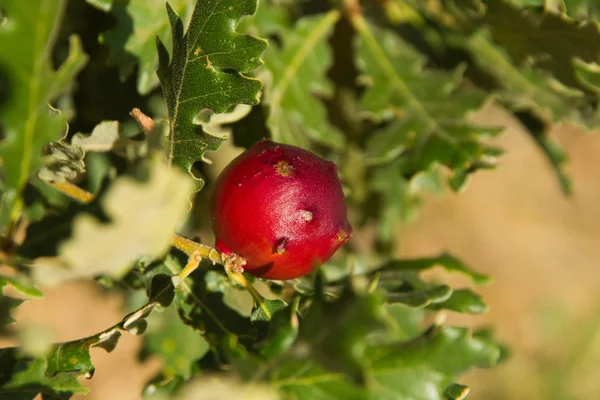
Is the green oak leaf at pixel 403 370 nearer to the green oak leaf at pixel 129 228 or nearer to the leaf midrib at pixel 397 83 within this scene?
the green oak leaf at pixel 129 228

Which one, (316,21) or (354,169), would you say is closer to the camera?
(316,21)

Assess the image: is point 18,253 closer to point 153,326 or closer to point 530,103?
point 153,326

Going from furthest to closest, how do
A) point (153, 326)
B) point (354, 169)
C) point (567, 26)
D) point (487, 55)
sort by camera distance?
point (354, 169), point (487, 55), point (153, 326), point (567, 26)

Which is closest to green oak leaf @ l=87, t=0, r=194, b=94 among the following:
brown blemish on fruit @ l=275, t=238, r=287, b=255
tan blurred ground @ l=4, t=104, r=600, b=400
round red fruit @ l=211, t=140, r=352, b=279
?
round red fruit @ l=211, t=140, r=352, b=279

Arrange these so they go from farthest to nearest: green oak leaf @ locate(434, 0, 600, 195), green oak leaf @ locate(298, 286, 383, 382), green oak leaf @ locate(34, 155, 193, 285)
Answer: green oak leaf @ locate(434, 0, 600, 195) < green oak leaf @ locate(298, 286, 383, 382) < green oak leaf @ locate(34, 155, 193, 285)

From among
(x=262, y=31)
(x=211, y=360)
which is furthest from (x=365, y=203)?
(x=211, y=360)

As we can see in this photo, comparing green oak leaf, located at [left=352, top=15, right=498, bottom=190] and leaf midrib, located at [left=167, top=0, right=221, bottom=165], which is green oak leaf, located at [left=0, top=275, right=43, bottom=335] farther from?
green oak leaf, located at [left=352, top=15, right=498, bottom=190]
